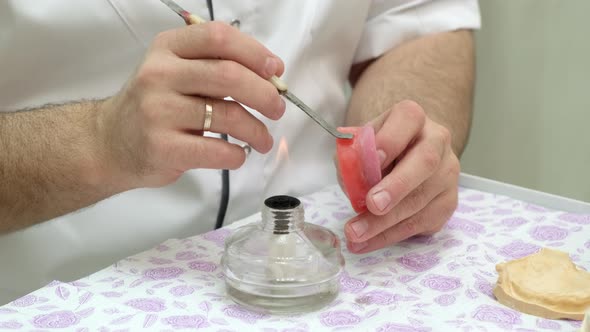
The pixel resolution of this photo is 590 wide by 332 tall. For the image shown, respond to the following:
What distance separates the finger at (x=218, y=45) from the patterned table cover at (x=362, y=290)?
279mm

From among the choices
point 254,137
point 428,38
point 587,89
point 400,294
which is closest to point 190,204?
point 254,137

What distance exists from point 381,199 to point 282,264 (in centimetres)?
17

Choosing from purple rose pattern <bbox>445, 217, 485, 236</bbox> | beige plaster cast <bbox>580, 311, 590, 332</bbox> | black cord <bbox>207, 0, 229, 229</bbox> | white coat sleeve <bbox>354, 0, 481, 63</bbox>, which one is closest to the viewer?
beige plaster cast <bbox>580, 311, 590, 332</bbox>

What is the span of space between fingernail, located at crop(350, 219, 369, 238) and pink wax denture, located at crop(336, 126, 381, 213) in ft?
0.12

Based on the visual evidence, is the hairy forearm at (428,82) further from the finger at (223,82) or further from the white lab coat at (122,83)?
the finger at (223,82)

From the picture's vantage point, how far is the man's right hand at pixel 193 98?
774 millimetres

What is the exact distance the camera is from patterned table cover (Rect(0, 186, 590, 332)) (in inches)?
29.4

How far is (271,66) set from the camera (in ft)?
2.67

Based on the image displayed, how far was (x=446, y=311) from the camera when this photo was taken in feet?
2.53

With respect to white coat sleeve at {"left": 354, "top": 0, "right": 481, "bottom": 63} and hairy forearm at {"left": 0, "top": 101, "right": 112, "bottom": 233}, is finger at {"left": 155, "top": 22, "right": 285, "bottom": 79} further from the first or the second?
white coat sleeve at {"left": 354, "top": 0, "right": 481, "bottom": 63}

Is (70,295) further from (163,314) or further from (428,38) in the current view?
(428,38)

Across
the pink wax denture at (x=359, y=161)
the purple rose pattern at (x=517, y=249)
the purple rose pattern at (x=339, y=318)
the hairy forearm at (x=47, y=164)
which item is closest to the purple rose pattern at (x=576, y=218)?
the purple rose pattern at (x=517, y=249)

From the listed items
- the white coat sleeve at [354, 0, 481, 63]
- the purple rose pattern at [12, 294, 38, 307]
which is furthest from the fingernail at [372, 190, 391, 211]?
the white coat sleeve at [354, 0, 481, 63]

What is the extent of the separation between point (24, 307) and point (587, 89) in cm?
141
